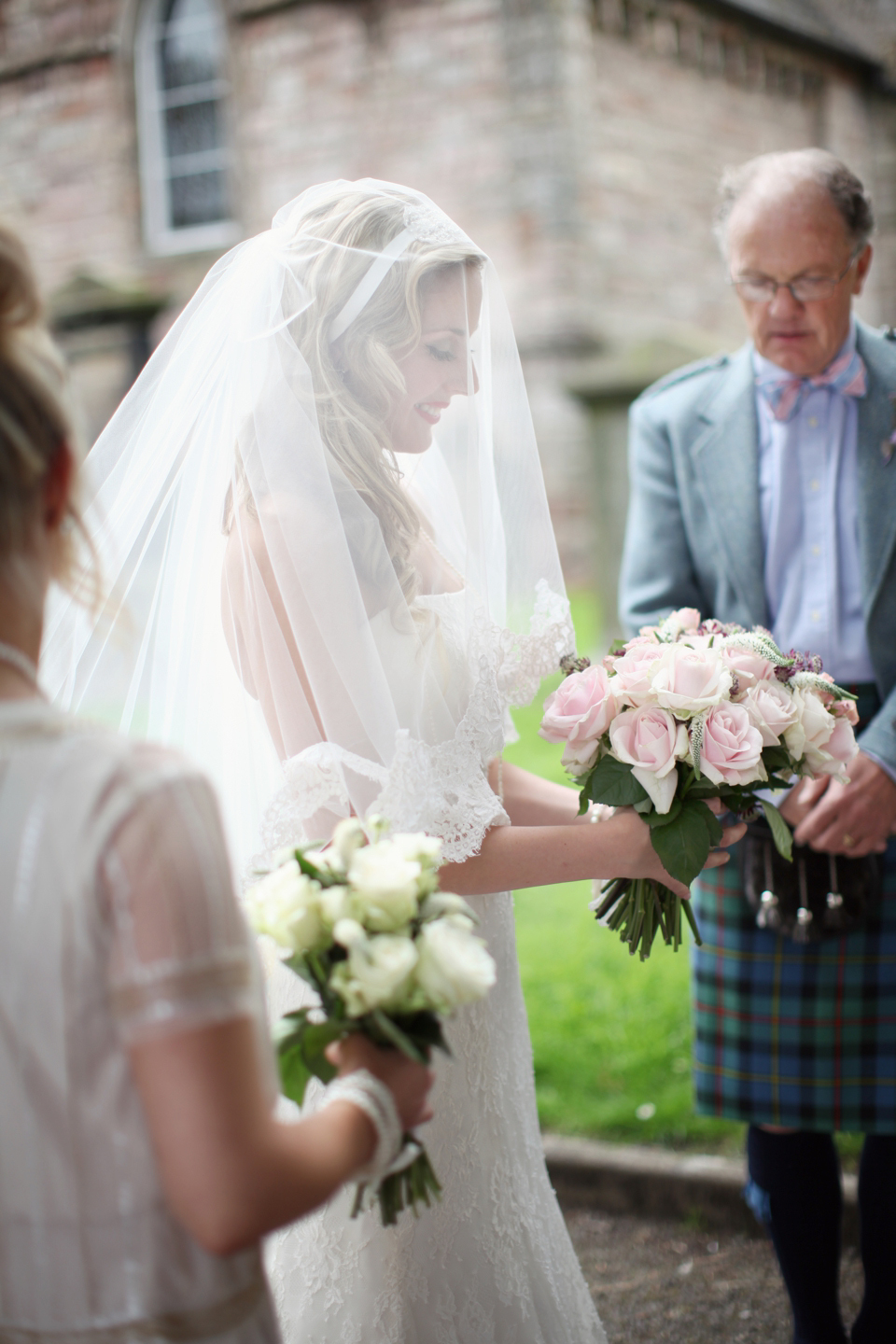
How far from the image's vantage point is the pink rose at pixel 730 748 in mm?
1923

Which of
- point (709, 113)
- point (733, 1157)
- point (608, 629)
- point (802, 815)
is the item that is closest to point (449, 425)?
point (802, 815)

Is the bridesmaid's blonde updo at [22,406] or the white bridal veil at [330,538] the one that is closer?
the bridesmaid's blonde updo at [22,406]

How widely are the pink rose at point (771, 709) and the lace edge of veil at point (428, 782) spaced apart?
1.40 feet

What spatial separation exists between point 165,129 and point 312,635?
12.5 meters

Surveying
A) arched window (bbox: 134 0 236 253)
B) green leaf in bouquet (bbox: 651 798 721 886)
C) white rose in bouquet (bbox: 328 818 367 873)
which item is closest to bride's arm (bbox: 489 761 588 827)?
green leaf in bouquet (bbox: 651 798 721 886)

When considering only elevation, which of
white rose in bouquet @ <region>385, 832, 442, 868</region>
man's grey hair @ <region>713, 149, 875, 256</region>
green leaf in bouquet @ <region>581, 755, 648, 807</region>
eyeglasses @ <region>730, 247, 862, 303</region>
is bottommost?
green leaf in bouquet @ <region>581, 755, 648, 807</region>

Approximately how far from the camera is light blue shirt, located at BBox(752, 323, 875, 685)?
8.81 ft

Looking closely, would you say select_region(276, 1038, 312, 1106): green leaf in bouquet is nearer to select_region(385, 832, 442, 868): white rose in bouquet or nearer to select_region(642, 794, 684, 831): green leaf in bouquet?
select_region(385, 832, 442, 868): white rose in bouquet

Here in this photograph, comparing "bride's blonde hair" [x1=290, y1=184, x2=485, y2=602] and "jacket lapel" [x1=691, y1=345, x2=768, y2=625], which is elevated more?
"bride's blonde hair" [x1=290, y1=184, x2=485, y2=602]

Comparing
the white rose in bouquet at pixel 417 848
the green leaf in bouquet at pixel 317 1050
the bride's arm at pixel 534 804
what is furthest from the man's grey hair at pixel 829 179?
the green leaf in bouquet at pixel 317 1050

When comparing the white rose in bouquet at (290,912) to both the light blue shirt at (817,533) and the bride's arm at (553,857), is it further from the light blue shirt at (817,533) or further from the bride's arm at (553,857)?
the light blue shirt at (817,533)

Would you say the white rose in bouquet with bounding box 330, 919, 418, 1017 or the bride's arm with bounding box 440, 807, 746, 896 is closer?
the white rose in bouquet with bounding box 330, 919, 418, 1017

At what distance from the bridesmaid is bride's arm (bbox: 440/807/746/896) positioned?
30.5 inches

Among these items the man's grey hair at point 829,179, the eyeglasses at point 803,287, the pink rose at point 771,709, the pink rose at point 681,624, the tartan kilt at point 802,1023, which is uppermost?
the man's grey hair at point 829,179
